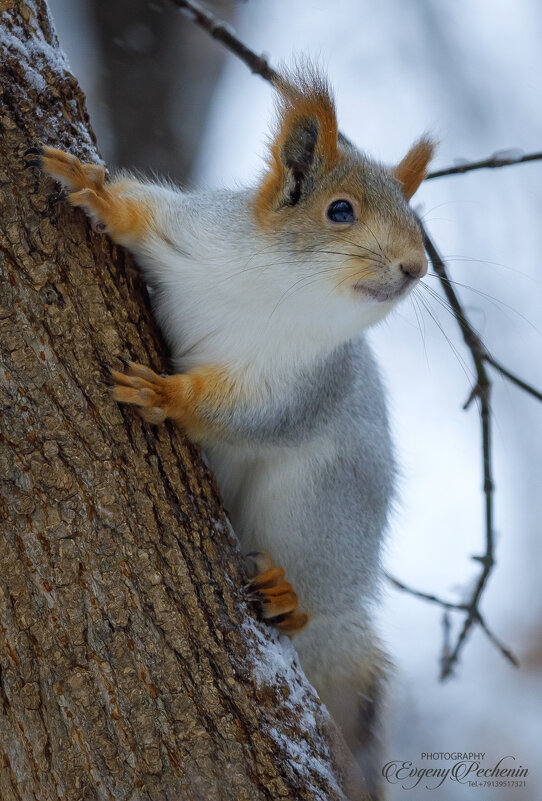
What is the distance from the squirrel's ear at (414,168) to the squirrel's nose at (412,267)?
47 centimetres

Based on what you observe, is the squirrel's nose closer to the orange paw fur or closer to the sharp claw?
the orange paw fur

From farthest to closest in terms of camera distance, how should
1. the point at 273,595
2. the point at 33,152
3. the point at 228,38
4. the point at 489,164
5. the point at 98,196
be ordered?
Answer: the point at 228,38 < the point at 489,164 < the point at 273,595 < the point at 98,196 < the point at 33,152

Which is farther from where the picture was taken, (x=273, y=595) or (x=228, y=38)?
(x=228, y=38)

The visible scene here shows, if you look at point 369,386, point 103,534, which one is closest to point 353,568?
point 369,386

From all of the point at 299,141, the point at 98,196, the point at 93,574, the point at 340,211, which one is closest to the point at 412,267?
the point at 340,211

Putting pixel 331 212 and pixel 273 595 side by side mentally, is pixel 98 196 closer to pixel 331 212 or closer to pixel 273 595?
pixel 331 212

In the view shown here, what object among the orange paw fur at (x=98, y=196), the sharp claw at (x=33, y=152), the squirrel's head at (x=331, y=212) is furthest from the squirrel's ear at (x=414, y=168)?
the sharp claw at (x=33, y=152)

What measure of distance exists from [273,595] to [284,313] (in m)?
0.67

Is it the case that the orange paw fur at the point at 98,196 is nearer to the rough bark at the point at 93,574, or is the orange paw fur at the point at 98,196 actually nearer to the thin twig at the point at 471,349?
the rough bark at the point at 93,574

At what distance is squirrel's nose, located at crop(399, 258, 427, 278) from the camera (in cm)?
184

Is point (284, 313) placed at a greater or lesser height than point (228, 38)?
lesser

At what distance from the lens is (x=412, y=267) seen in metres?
1.83

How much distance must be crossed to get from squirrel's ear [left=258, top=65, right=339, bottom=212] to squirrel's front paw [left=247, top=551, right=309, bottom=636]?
876 mm

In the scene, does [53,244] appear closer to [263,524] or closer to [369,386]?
[263,524]
